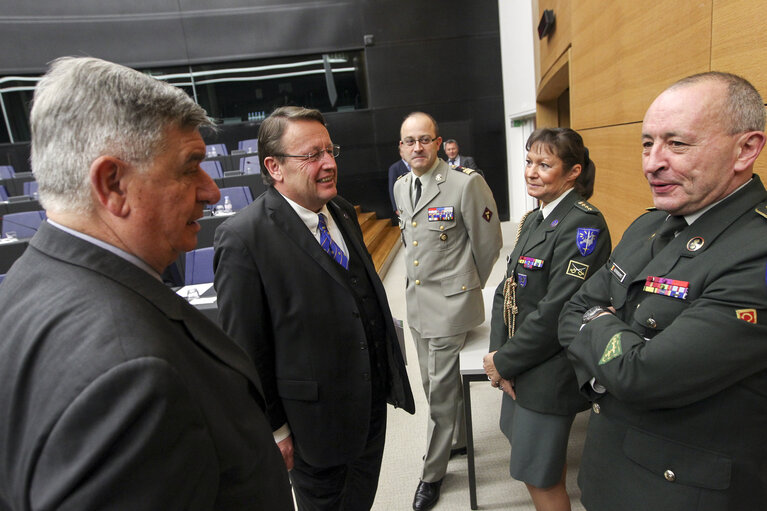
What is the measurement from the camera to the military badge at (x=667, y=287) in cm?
91

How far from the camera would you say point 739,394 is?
2.85 ft

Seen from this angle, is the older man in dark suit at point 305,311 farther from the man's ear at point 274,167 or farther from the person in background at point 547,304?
the person in background at point 547,304

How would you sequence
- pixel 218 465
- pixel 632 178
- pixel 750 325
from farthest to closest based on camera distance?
pixel 632 178
pixel 750 325
pixel 218 465

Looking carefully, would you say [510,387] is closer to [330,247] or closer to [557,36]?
[330,247]

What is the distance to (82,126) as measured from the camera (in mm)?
591

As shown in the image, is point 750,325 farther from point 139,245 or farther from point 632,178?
point 632,178

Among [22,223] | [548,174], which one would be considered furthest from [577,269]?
[22,223]

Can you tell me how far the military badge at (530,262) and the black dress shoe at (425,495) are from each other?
1209 millimetres

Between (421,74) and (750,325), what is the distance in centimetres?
844

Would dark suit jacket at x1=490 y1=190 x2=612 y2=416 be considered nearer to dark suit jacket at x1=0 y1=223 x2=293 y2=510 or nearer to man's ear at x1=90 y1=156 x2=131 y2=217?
dark suit jacket at x1=0 y1=223 x2=293 y2=510

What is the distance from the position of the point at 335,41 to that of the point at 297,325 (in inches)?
328

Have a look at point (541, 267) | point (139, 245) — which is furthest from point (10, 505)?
point (541, 267)

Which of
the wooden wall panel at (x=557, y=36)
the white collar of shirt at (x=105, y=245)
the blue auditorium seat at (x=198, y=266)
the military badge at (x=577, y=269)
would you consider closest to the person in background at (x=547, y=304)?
the military badge at (x=577, y=269)

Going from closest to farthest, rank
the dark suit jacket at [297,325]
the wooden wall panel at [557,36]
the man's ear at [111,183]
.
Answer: the man's ear at [111,183]
the dark suit jacket at [297,325]
the wooden wall panel at [557,36]
